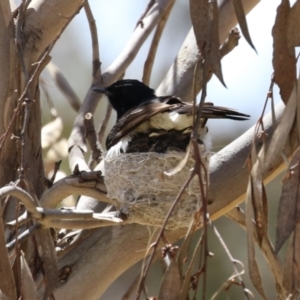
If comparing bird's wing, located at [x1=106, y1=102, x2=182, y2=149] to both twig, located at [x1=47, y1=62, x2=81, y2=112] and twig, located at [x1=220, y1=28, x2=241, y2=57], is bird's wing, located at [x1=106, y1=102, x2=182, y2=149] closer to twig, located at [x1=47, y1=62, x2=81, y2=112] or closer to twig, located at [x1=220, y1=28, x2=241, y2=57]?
twig, located at [x1=220, y1=28, x2=241, y2=57]

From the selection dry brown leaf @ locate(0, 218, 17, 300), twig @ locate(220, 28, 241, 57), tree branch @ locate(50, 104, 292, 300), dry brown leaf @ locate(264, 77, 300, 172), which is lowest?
tree branch @ locate(50, 104, 292, 300)

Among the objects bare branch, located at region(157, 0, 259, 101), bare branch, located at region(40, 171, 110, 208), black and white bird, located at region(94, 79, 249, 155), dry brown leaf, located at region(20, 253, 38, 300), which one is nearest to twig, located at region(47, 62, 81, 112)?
bare branch, located at region(157, 0, 259, 101)

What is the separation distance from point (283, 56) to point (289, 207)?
1.55ft

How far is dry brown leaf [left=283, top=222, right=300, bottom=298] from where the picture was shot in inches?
76.3

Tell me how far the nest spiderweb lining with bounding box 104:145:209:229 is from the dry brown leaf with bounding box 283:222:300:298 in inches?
36.7

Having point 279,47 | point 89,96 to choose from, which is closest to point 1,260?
point 279,47

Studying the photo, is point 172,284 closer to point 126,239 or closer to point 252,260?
point 252,260

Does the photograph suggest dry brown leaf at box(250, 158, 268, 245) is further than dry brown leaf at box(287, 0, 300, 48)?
No

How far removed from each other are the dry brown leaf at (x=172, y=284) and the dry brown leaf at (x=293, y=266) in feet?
0.96

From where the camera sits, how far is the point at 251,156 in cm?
222

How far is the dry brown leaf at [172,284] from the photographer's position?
200 cm

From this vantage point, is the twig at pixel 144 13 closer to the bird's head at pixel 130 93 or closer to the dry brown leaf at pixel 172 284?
the bird's head at pixel 130 93

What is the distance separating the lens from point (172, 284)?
201cm

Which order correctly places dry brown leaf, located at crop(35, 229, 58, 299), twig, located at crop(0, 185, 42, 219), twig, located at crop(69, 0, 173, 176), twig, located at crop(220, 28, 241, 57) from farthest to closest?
twig, located at crop(69, 0, 173, 176)
twig, located at crop(220, 28, 241, 57)
dry brown leaf, located at crop(35, 229, 58, 299)
twig, located at crop(0, 185, 42, 219)
